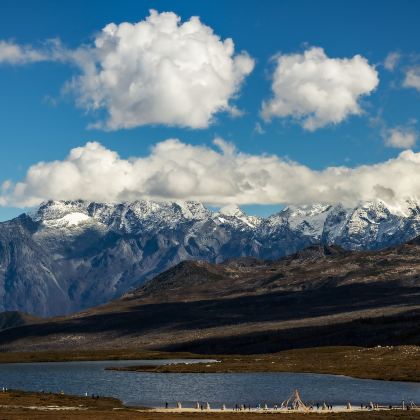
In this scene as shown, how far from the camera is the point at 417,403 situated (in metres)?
147

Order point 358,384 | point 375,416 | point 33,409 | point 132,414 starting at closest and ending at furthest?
point 375,416 → point 132,414 → point 33,409 → point 358,384

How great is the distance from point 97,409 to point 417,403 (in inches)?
2299

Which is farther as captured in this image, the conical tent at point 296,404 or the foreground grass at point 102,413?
the conical tent at point 296,404

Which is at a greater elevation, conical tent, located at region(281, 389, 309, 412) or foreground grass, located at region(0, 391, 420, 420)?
foreground grass, located at region(0, 391, 420, 420)

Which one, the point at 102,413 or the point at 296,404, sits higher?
the point at 102,413

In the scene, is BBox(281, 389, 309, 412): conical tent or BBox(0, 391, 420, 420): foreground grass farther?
BBox(281, 389, 309, 412): conical tent

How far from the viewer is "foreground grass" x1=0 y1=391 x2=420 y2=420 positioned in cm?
12788

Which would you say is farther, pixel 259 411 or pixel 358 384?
pixel 358 384

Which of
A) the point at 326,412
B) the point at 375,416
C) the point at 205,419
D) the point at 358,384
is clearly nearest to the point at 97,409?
the point at 205,419

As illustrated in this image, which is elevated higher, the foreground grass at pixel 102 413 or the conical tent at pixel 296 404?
the foreground grass at pixel 102 413

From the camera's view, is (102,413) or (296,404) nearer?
(102,413)

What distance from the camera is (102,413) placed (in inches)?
5428

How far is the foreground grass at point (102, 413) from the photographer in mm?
127875

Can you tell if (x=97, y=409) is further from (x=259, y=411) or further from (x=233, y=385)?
(x=233, y=385)
